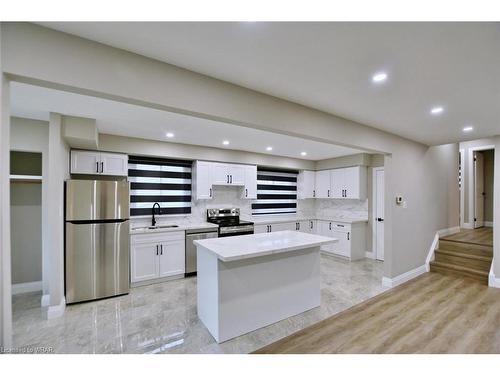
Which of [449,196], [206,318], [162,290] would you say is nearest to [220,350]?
[206,318]

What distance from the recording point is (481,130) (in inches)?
142

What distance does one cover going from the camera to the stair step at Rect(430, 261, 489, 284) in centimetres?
410

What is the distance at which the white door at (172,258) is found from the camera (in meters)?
4.14

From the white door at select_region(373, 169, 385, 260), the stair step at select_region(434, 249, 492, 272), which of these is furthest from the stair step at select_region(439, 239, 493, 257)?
the white door at select_region(373, 169, 385, 260)

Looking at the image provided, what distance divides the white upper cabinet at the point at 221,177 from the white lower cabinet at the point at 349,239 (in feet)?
7.15

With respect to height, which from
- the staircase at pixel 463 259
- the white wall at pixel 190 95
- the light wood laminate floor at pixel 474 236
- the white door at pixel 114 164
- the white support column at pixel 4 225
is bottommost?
the staircase at pixel 463 259

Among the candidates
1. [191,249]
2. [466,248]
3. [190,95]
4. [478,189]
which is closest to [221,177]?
[191,249]

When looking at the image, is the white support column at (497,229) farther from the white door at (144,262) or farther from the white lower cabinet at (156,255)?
the white door at (144,262)

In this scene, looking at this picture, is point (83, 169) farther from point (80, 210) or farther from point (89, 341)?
point (89, 341)

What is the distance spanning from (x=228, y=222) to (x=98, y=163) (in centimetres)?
261

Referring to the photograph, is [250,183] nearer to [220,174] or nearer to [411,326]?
[220,174]

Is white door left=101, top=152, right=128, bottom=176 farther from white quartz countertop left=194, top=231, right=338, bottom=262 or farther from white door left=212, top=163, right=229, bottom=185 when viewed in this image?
white quartz countertop left=194, top=231, right=338, bottom=262

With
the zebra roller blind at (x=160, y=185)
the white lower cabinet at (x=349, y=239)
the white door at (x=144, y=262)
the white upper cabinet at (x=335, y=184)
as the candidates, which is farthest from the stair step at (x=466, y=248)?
the white door at (x=144, y=262)

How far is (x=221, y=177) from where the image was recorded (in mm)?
5133
